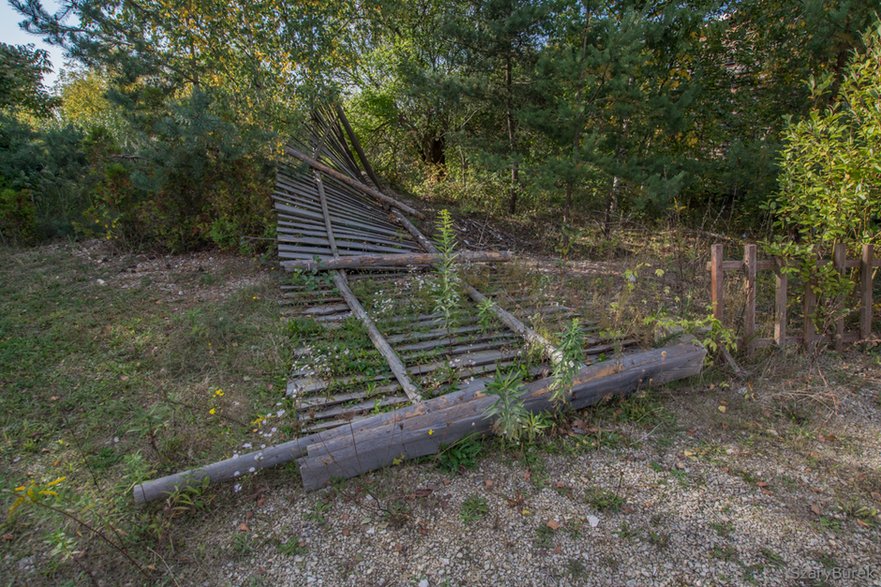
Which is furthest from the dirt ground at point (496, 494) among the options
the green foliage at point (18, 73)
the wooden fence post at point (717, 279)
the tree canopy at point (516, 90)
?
the green foliage at point (18, 73)

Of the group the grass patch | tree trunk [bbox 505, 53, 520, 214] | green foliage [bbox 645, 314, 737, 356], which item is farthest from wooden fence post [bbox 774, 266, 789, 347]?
tree trunk [bbox 505, 53, 520, 214]

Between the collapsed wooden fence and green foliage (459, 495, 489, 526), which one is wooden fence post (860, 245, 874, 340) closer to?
the collapsed wooden fence

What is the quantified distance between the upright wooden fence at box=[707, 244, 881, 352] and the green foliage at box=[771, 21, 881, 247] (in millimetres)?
247

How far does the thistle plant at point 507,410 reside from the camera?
2.66 meters

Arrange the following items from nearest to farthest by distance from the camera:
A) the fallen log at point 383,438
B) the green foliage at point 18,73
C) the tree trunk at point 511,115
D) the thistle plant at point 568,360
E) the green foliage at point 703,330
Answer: the fallen log at point 383,438, the thistle plant at point 568,360, the green foliage at point 703,330, the green foliage at point 18,73, the tree trunk at point 511,115

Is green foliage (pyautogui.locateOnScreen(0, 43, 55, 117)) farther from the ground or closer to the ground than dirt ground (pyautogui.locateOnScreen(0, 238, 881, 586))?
farther from the ground

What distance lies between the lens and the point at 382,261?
19.6ft

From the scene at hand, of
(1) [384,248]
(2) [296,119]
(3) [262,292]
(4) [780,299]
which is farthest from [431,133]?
(4) [780,299]

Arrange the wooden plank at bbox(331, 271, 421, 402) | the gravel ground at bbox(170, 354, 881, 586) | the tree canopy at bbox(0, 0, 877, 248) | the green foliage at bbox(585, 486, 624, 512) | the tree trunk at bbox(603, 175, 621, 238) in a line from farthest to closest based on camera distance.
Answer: the tree trunk at bbox(603, 175, 621, 238) → the tree canopy at bbox(0, 0, 877, 248) → the wooden plank at bbox(331, 271, 421, 402) → the green foliage at bbox(585, 486, 624, 512) → the gravel ground at bbox(170, 354, 881, 586)

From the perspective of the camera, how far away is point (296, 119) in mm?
7895

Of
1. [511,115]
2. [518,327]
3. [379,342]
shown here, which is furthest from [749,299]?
[511,115]

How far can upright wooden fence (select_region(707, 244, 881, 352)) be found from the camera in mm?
3703

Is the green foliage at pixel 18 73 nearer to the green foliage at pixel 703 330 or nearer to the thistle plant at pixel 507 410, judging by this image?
the thistle plant at pixel 507 410

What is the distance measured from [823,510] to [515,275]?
3.82 m
